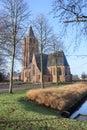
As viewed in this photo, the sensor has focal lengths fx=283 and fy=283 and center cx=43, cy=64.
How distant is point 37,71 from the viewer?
89.9m

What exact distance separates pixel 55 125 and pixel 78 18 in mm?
4937

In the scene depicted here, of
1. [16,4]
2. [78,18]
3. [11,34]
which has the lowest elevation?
[78,18]

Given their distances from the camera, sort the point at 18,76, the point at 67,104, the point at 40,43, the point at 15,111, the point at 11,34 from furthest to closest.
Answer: the point at 18,76 → the point at 40,43 → the point at 11,34 → the point at 67,104 → the point at 15,111

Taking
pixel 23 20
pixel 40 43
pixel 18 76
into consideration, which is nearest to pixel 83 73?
pixel 18 76

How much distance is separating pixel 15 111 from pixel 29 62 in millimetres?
82677

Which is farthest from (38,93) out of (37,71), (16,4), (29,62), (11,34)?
(29,62)

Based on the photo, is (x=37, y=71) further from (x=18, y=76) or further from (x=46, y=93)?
(x=46, y=93)

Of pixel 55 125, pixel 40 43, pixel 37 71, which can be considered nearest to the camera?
pixel 55 125

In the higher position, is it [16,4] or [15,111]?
[16,4]

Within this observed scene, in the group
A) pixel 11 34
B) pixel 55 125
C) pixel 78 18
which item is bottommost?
pixel 55 125

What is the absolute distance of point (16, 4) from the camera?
94.9 feet

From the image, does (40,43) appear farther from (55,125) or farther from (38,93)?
(55,125)

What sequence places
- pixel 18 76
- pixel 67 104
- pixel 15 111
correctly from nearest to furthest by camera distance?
pixel 15 111, pixel 67 104, pixel 18 76

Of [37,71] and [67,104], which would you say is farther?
[37,71]
